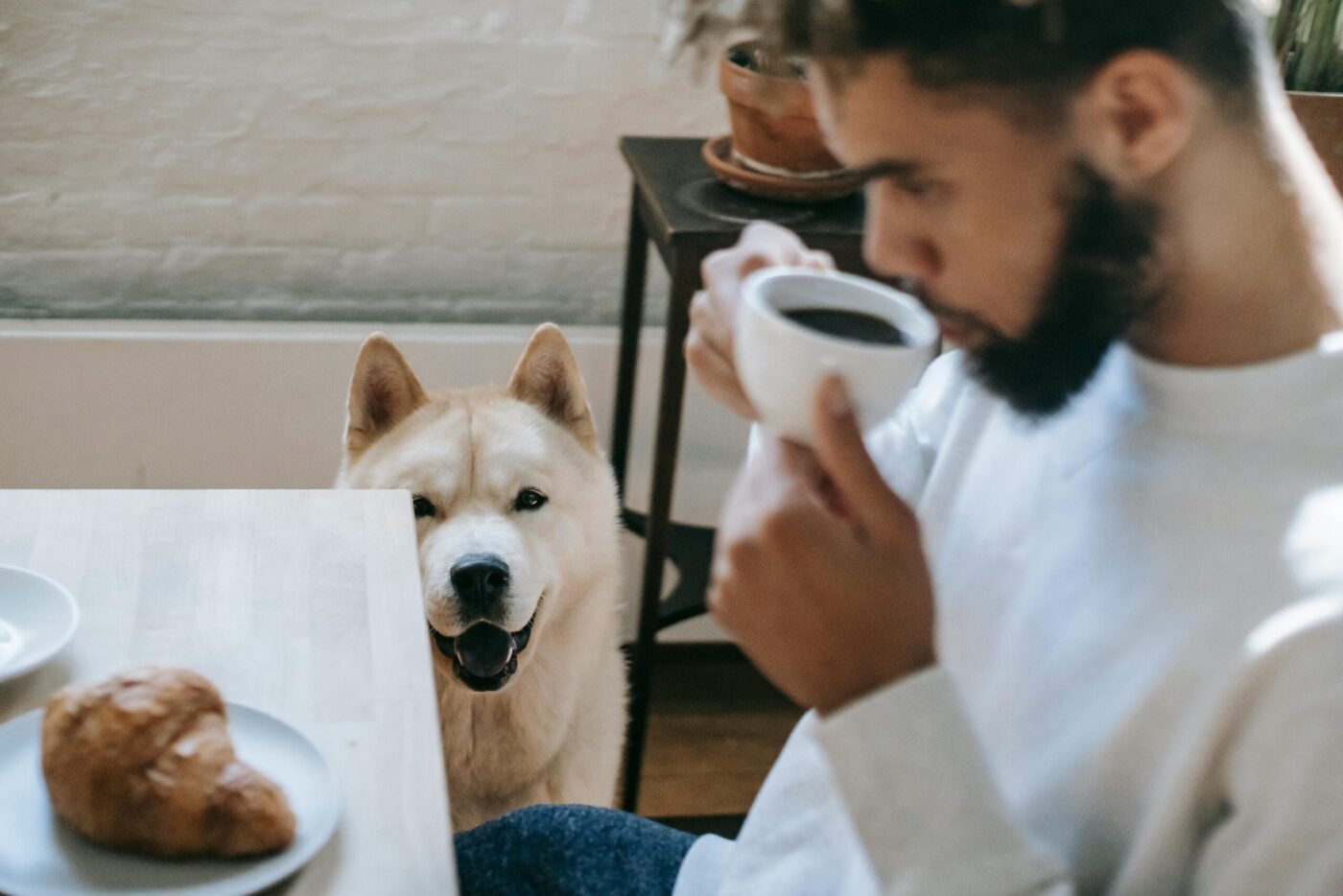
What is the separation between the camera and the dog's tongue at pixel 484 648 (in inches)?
60.4

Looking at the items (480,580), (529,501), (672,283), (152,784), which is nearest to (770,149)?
(672,283)

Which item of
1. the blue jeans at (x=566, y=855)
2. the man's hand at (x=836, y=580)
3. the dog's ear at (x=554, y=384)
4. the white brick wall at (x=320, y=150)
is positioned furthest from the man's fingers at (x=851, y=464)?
the white brick wall at (x=320, y=150)

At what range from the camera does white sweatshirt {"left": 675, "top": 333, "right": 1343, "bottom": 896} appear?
65 cm

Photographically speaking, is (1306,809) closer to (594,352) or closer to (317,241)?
(594,352)

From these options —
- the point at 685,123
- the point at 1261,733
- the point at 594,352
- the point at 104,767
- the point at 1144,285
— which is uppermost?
the point at 1144,285

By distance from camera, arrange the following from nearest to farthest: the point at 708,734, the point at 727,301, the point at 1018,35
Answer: the point at 1018,35 < the point at 727,301 < the point at 708,734

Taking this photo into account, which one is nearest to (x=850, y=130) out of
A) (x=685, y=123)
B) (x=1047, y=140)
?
(x=1047, y=140)

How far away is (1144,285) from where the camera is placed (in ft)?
2.48

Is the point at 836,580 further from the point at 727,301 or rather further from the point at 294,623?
the point at 294,623

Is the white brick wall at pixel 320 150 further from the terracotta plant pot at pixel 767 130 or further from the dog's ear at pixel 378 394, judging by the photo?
the dog's ear at pixel 378 394

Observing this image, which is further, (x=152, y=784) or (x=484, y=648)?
(x=484, y=648)

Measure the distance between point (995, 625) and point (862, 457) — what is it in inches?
8.4

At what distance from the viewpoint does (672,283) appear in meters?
1.63

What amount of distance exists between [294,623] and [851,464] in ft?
1.47
